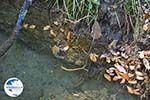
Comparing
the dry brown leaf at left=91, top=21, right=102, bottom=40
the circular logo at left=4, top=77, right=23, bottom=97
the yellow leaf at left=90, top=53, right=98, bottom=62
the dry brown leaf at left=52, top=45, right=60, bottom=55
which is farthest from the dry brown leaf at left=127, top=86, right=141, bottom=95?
the circular logo at left=4, top=77, right=23, bottom=97

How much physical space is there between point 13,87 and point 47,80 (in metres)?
0.23

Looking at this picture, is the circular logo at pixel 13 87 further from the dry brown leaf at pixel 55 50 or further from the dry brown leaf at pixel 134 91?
the dry brown leaf at pixel 134 91

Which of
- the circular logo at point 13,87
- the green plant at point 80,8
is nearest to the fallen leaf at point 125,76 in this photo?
the green plant at point 80,8

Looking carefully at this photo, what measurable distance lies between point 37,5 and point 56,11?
13cm

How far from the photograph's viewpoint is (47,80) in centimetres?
221

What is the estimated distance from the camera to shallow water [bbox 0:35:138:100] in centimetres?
216

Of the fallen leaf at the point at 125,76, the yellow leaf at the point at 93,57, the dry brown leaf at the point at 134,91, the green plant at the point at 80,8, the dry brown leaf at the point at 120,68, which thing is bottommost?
the dry brown leaf at the point at 134,91

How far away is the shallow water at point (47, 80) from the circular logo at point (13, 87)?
0.16ft

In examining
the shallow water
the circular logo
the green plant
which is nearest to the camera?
the circular logo

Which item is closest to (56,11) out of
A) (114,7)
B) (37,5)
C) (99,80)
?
(37,5)

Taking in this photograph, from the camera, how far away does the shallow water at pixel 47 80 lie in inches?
85.2

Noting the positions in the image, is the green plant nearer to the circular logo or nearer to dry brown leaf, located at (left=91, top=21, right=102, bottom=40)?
dry brown leaf, located at (left=91, top=21, right=102, bottom=40)

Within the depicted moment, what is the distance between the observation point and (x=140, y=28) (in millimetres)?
2357

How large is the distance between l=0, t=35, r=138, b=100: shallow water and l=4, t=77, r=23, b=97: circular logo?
48 millimetres
